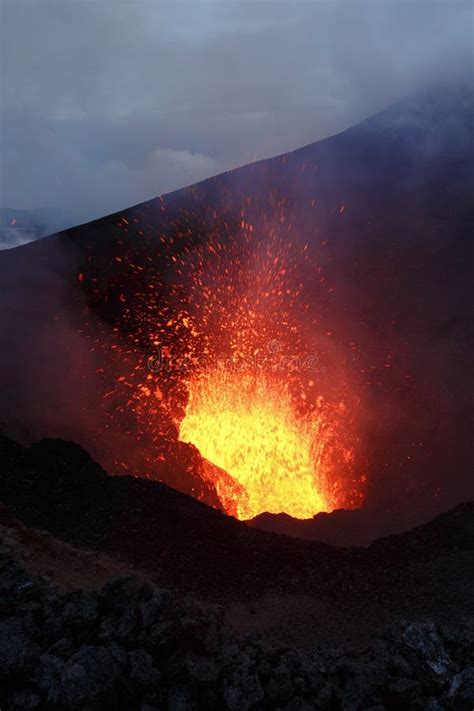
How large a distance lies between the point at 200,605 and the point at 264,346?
739 cm

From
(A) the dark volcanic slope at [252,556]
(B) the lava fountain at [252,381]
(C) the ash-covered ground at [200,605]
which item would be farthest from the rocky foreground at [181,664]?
(B) the lava fountain at [252,381]

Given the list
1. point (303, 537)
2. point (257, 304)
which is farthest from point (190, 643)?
point (257, 304)

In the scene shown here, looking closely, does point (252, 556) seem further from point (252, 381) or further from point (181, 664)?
point (252, 381)

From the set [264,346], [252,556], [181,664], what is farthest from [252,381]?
[181,664]

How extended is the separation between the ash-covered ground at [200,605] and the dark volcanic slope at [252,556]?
2cm

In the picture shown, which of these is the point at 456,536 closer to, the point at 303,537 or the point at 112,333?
the point at 303,537

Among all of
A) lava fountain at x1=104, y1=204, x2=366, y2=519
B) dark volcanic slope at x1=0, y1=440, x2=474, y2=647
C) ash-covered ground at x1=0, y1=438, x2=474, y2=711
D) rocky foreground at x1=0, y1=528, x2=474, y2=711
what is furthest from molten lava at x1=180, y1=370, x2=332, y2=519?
rocky foreground at x1=0, y1=528, x2=474, y2=711

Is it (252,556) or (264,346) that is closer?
(252,556)

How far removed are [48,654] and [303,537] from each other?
3865 mm

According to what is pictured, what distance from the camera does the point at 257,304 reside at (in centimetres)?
1180

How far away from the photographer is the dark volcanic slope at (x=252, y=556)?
4.79m

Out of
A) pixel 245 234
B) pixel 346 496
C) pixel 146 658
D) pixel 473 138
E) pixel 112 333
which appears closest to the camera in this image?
pixel 146 658

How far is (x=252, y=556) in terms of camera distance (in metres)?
5.57

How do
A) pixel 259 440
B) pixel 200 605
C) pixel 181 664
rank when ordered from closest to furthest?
pixel 181 664, pixel 200 605, pixel 259 440
